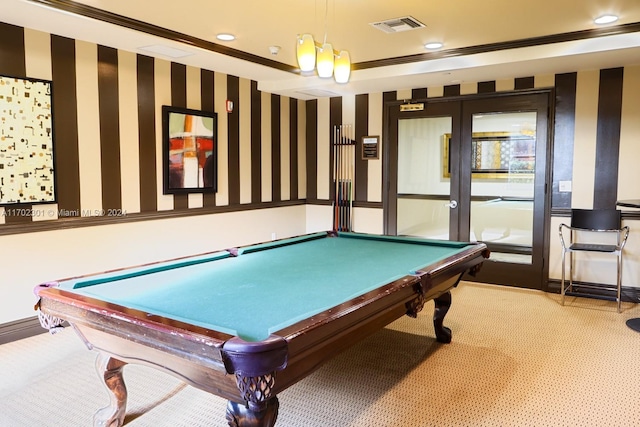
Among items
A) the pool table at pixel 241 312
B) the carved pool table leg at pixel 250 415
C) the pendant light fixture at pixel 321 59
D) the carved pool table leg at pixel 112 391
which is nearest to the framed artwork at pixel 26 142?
the pool table at pixel 241 312

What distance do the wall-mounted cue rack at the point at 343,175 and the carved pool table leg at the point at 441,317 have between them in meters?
2.95

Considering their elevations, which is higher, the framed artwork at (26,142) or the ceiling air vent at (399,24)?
the ceiling air vent at (399,24)

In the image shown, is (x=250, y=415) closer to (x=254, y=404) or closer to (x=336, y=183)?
(x=254, y=404)

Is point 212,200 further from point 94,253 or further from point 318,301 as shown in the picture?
point 318,301

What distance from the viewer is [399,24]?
12.9 ft

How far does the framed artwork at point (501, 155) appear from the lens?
539 cm

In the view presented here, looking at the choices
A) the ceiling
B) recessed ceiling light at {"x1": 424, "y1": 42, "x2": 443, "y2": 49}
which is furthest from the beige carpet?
recessed ceiling light at {"x1": 424, "y1": 42, "x2": 443, "y2": 49}

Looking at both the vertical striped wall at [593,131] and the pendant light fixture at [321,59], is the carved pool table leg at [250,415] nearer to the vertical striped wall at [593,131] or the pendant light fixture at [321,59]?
the pendant light fixture at [321,59]

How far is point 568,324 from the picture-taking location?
13.8 feet

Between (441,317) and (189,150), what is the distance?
10.2ft

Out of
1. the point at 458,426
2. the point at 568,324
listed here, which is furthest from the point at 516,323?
the point at 458,426

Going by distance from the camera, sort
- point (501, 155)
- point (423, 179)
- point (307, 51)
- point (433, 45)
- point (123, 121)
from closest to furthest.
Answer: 1. point (307, 51)
2. point (123, 121)
3. point (433, 45)
4. point (501, 155)
5. point (423, 179)

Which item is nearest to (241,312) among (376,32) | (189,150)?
(376,32)

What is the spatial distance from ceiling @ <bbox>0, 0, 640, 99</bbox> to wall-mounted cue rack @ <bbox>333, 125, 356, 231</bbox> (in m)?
→ 1.21
